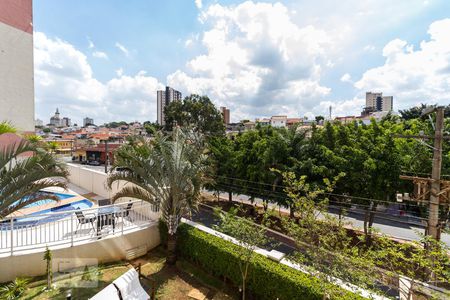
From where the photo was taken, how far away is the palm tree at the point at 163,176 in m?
7.83

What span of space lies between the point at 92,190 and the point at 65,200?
2.11 metres

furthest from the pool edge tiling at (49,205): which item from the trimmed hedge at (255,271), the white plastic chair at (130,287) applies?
the white plastic chair at (130,287)

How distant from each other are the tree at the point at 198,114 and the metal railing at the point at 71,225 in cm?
2177

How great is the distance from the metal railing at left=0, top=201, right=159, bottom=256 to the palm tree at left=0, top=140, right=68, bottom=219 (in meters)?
1.44

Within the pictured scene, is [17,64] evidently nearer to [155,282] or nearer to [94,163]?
[155,282]

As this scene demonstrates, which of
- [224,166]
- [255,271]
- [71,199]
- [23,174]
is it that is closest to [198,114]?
[224,166]

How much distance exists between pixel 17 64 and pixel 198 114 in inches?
774

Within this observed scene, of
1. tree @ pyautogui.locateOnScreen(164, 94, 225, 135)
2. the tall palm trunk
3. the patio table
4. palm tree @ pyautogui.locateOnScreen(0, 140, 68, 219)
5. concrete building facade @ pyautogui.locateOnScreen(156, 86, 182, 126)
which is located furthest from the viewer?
concrete building facade @ pyautogui.locateOnScreen(156, 86, 182, 126)

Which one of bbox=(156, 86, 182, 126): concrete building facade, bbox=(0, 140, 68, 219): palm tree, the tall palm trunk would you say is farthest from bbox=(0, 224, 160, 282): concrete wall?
bbox=(156, 86, 182, 126): concrete building facade

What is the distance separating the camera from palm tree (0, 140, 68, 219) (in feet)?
15.3

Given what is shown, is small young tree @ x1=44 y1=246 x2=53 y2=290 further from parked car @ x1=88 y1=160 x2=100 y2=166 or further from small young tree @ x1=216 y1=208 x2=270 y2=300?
parked car @ x1=88 y1=160 x2=100 y2=166

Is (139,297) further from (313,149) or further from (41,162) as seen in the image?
(313,149)

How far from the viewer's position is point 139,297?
5164 millimetres

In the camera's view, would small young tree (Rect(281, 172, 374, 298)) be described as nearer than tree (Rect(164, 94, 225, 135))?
Yes
